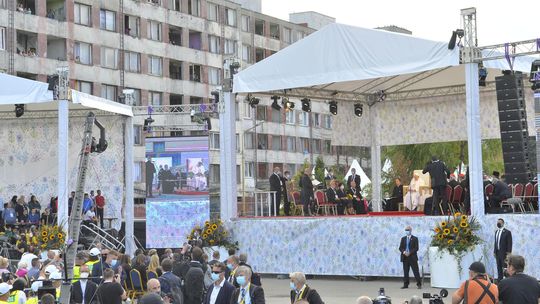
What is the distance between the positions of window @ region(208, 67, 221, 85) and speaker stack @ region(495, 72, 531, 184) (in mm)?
48208

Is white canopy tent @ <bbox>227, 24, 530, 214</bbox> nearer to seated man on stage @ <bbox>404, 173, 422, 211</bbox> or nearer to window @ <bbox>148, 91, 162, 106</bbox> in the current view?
seated man on stage @ <bbox>404, 173, 422, 211</bbox>

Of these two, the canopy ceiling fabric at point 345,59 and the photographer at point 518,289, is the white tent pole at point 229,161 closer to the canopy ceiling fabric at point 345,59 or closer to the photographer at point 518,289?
the canopy ceiling fabric at point 345,59

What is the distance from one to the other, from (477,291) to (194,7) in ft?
200

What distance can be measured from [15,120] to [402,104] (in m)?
13.2

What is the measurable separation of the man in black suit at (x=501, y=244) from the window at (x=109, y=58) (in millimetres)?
43533

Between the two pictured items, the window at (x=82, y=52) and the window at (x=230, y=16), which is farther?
the window at (x=230, y=16)

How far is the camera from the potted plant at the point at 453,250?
22.9 meters

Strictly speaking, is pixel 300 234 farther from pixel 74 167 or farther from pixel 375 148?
pixel 74 167

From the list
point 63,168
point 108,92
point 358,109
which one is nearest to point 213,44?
point 108,92

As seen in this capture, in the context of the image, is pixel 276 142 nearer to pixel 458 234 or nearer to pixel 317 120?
pixel 317 120

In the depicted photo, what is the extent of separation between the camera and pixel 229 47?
2891 inches

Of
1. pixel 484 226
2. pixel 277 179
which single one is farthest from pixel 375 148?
pixel 484 226

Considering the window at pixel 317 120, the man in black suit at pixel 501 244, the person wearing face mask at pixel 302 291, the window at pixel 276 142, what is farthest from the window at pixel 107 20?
the person wearing face mask at pixel 302 291

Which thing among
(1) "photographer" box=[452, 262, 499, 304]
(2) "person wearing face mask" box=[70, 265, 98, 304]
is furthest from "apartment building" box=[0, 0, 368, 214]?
(1) "photographer" box=[452, 262, 499, 304]
